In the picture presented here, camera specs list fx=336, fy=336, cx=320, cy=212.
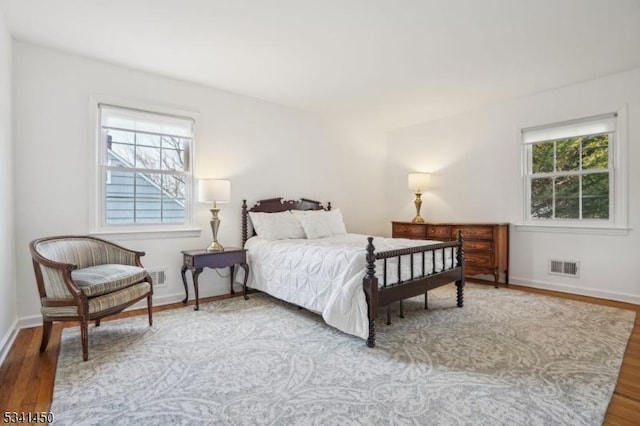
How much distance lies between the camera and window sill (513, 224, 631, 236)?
3.83 meters

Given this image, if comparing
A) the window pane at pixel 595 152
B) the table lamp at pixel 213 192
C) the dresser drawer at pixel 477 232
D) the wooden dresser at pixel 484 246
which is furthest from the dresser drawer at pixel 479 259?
the table lamp at pixel 213 192

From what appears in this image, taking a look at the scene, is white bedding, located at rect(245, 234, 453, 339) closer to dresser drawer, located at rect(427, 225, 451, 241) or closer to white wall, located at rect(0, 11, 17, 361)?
dresser drawer, located at rect(427, 225, 451, 241)

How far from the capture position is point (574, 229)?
4152mm

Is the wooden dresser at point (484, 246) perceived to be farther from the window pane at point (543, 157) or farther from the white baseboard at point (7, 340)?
the white baseboard at point (7, 340)

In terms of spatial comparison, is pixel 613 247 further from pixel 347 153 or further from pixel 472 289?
pixel 347 153

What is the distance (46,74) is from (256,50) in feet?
6.59

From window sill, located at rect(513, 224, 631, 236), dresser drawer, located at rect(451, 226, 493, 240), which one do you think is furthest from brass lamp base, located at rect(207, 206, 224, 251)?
window sill, located at rect(513, 224, 631, 236)

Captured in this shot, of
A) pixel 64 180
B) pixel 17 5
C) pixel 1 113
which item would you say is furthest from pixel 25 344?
pixel 17 5

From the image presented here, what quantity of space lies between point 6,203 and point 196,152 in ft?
6.00

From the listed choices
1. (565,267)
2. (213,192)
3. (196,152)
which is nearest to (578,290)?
(565,267)

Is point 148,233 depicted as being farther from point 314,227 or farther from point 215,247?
point 314,227

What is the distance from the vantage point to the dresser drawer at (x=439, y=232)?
4863mm

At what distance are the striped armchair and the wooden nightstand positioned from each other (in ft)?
1.92

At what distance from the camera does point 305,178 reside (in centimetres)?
519
